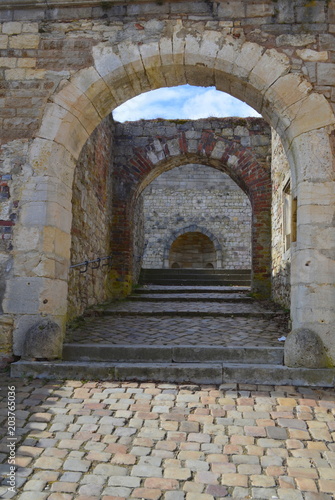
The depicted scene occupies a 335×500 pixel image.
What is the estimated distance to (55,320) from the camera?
427 cm

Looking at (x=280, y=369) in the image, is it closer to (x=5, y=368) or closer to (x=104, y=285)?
(x=5, y=368)

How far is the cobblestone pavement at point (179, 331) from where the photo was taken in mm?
4699

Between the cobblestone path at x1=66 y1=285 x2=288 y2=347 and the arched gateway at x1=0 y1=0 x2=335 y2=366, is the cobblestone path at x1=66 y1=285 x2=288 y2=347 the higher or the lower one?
the lower one

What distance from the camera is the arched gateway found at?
404cm

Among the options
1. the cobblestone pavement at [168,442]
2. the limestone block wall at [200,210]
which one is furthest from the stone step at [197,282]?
the cobblestone pavement at [168,442]

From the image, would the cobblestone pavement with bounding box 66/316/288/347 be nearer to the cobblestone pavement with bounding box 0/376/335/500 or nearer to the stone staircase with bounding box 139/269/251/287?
the cobblestone pavement with bounding box 0/376/335/500

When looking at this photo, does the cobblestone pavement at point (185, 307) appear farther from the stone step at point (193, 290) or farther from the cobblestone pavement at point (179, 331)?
the stone step at point (193, 290)

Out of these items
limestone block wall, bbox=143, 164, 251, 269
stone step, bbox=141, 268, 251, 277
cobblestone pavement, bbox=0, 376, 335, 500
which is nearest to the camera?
cobblestone pavement, bbox=0, 376, 335, 500

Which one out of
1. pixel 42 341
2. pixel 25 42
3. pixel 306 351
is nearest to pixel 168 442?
pixel 306 351

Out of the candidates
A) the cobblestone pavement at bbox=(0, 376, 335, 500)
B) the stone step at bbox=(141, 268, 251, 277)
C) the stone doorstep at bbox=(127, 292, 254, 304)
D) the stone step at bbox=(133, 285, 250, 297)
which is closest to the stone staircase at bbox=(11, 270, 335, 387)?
the cobblestone pavement at bbox=(0, 376, 335, 500)

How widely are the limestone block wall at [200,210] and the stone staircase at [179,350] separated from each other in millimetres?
9704

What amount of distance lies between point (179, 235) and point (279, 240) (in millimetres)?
9125

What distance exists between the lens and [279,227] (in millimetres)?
7418

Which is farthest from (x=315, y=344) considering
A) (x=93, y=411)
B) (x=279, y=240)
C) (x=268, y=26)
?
(x=279, y=240)
